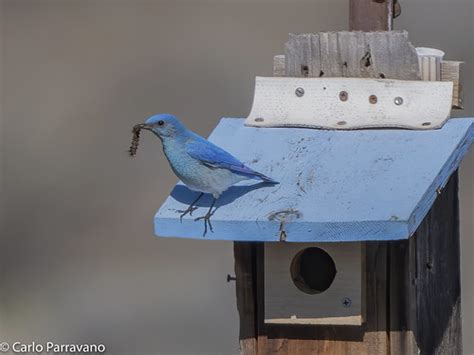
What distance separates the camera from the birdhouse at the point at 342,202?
383 centimetres

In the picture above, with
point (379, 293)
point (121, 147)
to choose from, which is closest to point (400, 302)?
point (379, 293)

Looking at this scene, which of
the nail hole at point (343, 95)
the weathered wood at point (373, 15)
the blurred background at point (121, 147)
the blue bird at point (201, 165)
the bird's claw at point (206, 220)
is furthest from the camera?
the blurred background at point (121, 147)

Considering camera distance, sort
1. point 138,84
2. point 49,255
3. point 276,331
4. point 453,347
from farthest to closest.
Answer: point 138,84 → point 49,255 → point 453,347 → point 276,331

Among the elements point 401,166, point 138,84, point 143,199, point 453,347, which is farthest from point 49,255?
point 401,166

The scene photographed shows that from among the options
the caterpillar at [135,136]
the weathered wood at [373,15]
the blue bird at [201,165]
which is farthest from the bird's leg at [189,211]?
the weathered wood at [373,15]

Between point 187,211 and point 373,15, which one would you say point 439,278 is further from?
point 187,211

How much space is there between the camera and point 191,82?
8.33 meters

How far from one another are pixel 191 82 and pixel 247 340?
424 cm

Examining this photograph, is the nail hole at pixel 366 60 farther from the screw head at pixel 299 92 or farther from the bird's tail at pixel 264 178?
the bird's tail at pixel 264 178

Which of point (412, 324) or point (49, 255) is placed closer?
point (412, 324)

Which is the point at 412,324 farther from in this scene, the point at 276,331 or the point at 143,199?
the point at 143,199

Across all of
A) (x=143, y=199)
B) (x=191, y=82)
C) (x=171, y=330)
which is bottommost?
(x=171, y=330)

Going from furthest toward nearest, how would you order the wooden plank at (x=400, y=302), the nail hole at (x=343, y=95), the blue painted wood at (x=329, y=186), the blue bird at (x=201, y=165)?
the nail hole at (x=343, y=95) → the wooden plank at (x=400, y=302) → the blue bird at (x=201, y=165) → the blue painted wood at (x=329, y=186)

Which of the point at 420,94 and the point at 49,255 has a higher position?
the point at 420,94
